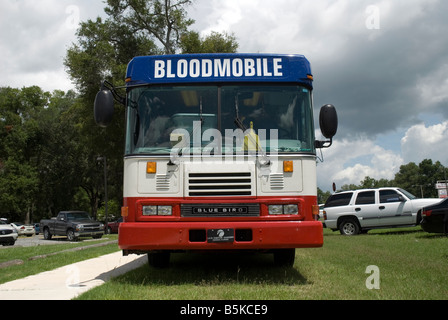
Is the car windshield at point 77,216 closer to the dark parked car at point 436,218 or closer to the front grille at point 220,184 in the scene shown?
the dark parked car at point 436,218

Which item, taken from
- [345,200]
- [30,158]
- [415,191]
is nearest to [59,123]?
[30,158]

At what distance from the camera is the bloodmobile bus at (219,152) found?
5.70m

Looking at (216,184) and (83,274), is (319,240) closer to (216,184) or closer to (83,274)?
(216,184)

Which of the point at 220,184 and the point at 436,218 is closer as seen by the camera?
the point at 220,184

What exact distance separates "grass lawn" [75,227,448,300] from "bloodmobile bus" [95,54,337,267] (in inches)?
20.3

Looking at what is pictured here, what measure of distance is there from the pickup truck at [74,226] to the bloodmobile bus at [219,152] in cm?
2040

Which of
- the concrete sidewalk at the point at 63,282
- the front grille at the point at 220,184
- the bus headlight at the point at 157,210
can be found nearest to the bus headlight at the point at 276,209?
the front grille at the point at 220,184

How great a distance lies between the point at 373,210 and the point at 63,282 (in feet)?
40.5

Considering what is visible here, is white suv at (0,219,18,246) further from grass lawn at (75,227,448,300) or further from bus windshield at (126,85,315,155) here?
bus windshield at (126,85,315,155)

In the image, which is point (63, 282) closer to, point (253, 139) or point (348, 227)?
point (253, 139)

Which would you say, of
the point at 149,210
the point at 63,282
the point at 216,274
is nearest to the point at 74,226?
the point at 63,282

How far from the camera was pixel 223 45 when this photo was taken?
2784 centimetres

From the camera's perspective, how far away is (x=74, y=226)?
25.4 m
